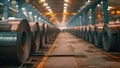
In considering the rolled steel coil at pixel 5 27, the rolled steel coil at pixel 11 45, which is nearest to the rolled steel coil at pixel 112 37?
the rolled steel coil at pixel 11 45

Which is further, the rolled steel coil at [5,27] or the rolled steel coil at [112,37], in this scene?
the rolled steel coil at [112,37]

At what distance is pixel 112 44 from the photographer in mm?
11219

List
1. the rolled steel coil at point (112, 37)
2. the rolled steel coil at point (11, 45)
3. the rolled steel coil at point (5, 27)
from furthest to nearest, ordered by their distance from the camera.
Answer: the rolled steel coil at point (112, 37)
the rolled steel coil at point (5, 27)
the rolled steel coil at point (11, 45)

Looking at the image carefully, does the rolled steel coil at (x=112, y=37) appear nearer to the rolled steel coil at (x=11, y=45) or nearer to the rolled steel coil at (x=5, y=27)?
the rolled steel coil at (x=11, y=45)

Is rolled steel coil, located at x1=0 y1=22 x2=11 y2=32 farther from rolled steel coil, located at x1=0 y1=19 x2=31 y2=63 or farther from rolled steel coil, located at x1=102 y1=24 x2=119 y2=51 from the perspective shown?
rolled steel coil, located at x1=102 y1=24 x2=119 y2=51

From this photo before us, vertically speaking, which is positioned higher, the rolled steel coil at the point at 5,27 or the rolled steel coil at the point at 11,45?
the rolled steel coil at the point at 5,27

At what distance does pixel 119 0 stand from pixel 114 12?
10.6m

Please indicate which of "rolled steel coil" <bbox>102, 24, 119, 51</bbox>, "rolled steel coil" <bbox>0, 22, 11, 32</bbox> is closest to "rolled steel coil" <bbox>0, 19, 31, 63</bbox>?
"rolled steel coil" <bbox>0, 22, 11, 32</bbox>

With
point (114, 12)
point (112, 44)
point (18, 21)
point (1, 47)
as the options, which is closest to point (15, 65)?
point (1, 47)

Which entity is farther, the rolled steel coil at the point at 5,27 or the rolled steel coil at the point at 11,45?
the rolled steel coil at the point at 5,27

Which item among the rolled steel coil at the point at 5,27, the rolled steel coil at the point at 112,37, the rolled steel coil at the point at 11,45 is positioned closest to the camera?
the rolled steel coil at the point at 11,45

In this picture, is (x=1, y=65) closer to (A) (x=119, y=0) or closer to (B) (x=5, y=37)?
(B) (x=5, y=37)

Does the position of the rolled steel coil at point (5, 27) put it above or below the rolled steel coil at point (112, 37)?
above

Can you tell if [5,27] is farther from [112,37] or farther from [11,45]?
[112,37]
